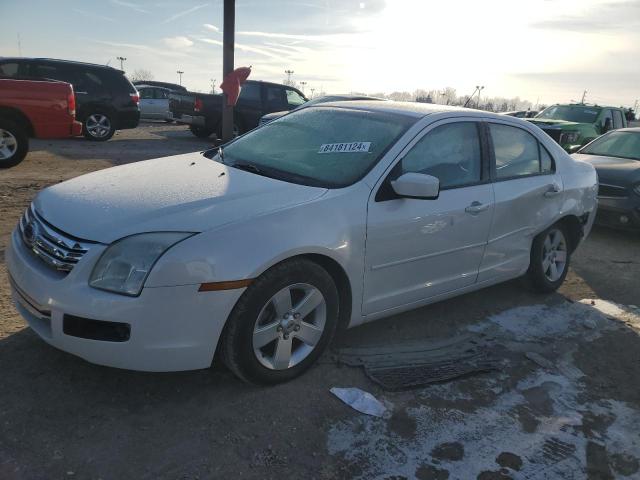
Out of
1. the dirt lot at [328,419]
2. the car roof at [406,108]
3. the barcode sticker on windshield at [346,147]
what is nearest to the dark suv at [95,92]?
the dirt lot at [328,419]

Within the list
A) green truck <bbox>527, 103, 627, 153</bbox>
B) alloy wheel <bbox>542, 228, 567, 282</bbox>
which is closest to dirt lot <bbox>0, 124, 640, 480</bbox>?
alloy wheel <bbox>542, 228, 567, 282</bbox>

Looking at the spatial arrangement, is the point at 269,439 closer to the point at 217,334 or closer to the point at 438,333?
the point at 217,334

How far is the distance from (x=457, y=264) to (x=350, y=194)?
113 centimetres

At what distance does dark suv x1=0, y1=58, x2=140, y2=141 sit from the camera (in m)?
11.6

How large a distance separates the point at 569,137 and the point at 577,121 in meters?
1.79

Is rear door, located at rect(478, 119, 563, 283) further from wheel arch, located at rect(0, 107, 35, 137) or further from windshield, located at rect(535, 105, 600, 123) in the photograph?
windshield, located at rect(535, 105, 600, 123)

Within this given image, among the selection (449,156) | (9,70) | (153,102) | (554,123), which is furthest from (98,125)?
(449,156)

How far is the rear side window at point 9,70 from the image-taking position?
11.0 m

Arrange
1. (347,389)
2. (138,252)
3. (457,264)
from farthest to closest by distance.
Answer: (457,264) → (347,389) → (138,252)

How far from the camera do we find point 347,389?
3039 mm

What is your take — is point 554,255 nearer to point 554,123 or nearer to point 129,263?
point 129,263

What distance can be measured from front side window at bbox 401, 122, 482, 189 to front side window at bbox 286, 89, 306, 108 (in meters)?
11.6

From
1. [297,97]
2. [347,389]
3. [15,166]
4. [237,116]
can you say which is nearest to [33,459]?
[347,389]

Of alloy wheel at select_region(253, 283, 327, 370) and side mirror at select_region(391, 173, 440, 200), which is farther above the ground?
side mirror at select_region(391, 173, 440, 200)
